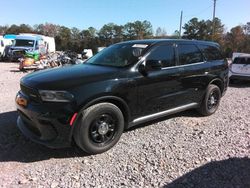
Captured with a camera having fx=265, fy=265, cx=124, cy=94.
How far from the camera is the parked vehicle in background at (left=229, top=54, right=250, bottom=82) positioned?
11938mm

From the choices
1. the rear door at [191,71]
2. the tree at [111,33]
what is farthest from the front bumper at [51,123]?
the tree at [111,33]

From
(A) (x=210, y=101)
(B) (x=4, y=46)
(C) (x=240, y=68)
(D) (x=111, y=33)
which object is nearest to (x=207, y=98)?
(A) (x=210, y=101)

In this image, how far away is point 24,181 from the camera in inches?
132

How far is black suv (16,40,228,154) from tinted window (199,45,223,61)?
17cm

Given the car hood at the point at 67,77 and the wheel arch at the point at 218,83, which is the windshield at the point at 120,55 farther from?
the wheel arch at the point at 218,83

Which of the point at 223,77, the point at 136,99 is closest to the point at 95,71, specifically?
the point at 136,99

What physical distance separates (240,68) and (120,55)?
8.93m

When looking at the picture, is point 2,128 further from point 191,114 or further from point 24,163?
point 191,114

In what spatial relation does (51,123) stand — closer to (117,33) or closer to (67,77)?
(67,77)

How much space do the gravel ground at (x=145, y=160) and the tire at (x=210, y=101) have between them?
2.03ft

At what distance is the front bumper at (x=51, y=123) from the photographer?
372cm

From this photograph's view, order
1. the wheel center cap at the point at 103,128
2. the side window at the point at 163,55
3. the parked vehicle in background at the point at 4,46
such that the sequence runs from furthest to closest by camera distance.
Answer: the parked vehicle in background at the point at 4,46 → the side window at the point at 163,55 → the wheel center cap at the point at 103,128

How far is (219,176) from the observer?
3568 millimetres

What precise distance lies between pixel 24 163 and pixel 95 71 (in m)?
1.77
